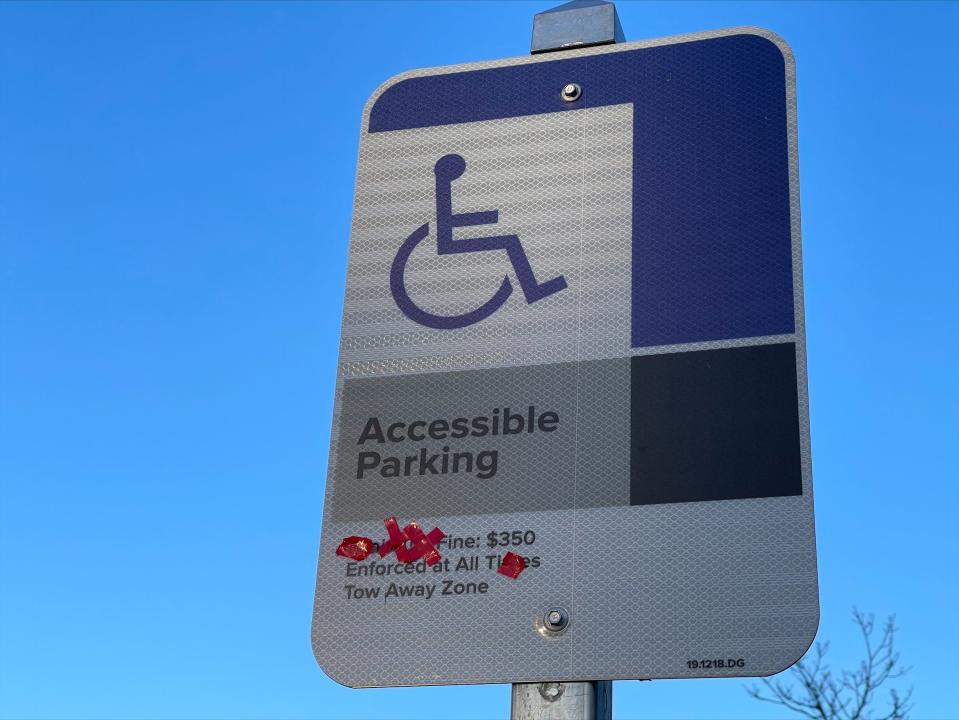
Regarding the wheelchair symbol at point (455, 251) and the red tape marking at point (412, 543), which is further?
the wheelchair symbol at point (455, 251)

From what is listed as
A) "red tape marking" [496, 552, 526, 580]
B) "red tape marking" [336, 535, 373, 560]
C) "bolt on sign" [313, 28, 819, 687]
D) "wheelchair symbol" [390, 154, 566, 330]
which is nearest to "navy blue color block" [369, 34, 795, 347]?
"bolt on sign" [313, 28, 819, 687]

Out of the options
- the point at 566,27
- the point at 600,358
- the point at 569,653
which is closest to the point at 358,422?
the point at 600,358

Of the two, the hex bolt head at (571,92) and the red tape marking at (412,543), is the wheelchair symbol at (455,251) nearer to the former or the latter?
the hex bolt head at (571,92)

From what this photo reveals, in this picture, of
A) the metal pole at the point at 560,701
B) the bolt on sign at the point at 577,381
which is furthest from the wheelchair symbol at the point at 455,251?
the metal pole at the point at 560,701

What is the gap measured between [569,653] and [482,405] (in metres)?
0.51

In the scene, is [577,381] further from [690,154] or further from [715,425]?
[690,154]

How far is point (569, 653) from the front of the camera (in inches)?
82.3

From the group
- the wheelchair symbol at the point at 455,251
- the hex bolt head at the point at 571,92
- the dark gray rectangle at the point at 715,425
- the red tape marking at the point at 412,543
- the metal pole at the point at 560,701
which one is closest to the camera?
the metal pole at the point at 560,701

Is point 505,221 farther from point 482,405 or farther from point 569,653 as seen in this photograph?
point 569,653

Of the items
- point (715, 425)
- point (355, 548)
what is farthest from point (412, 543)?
point (715, 425)

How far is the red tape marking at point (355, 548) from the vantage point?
90.3 inches

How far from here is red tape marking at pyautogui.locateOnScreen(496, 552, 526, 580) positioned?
7.17 ft

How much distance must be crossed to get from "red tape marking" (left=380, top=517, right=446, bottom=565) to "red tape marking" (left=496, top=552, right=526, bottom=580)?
0.41ft

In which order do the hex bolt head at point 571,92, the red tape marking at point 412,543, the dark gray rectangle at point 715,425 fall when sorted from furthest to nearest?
the hex bolt head at point 571,92
the red tape marking at point 412,543
the dark gray rectangle at point 715,425
